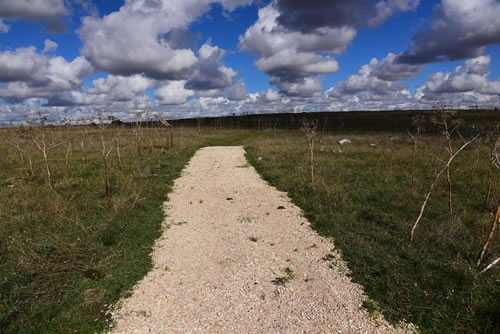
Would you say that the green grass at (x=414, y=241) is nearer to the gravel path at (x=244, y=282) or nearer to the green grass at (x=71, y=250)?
the gravel path at (x=244, y=282)

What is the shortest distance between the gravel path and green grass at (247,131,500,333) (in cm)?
46

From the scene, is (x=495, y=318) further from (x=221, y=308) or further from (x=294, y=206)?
(x=294, y=206)

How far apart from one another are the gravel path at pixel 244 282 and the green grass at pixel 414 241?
461 millimetres

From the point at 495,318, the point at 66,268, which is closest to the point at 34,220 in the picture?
the point at 66,268

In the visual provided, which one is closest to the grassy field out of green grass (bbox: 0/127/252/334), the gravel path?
green grass (bbox: 0/127/252/334)

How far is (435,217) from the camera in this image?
6949mm

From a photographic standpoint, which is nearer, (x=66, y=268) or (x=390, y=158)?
(x=66, y=268)

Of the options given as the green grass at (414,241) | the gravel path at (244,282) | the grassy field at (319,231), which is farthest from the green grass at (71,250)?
the green grass at (414,241)

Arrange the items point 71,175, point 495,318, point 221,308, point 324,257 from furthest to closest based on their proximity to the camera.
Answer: point 71,175
point 324,257
point 221,308
point 495,318

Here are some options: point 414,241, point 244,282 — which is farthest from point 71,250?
point 414,241

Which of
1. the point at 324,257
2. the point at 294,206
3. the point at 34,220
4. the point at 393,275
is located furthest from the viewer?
the point at 294,206

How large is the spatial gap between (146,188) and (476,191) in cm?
1194

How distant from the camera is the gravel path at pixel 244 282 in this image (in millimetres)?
3797

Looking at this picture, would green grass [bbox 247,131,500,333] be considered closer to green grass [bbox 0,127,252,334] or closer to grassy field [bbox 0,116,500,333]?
grassy field [bbox 0,116,500,333]
